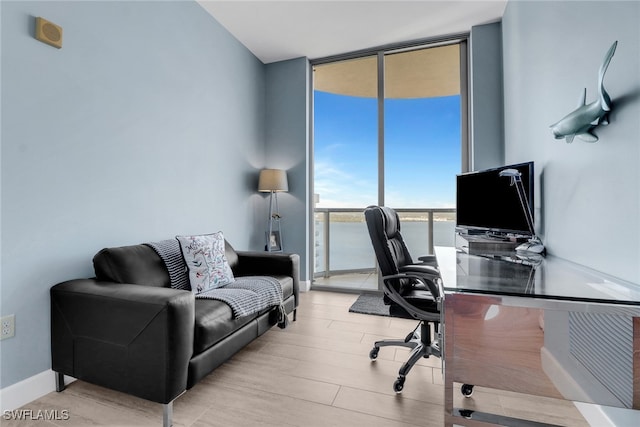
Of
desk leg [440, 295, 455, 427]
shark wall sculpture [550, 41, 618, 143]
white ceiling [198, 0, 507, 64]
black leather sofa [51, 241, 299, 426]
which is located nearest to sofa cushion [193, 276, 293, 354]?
black leather sofa [51, 241, 299, 426]

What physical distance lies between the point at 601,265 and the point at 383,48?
3159 millimetres

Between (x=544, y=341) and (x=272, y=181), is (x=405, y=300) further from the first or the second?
(x=272, y=181)

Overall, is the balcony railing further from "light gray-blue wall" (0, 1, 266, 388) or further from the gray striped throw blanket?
the gray striped throw blanket

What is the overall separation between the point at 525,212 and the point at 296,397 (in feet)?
5.79

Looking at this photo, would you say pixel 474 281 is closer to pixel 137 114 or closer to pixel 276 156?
pixel 137 114

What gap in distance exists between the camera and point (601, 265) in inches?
52.5

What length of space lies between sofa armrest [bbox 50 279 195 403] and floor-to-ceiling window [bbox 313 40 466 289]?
8.81ft

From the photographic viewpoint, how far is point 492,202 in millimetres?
2092

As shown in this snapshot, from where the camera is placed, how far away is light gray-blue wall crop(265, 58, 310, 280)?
3.74 m

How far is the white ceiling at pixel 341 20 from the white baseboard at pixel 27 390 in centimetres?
316

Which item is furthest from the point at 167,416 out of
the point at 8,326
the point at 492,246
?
the point at 492,246

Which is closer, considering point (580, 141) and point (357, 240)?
point (580, 141)

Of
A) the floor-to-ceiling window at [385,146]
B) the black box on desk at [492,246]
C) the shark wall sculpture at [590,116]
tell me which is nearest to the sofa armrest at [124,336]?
the black box on desk at [492,246]

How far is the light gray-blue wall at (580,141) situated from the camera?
116 cm
